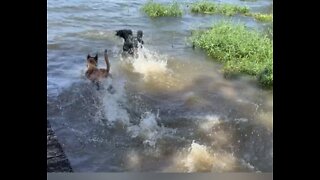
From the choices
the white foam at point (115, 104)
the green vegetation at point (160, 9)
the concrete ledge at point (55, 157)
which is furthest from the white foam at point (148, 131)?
the green vegetation at point (160, 9)

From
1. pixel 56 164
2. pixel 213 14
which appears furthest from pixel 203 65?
pixel 56 164

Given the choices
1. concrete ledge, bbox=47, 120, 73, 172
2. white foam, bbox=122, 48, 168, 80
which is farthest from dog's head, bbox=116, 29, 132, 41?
concrete ledge, bbox=47, 120, 73, 172

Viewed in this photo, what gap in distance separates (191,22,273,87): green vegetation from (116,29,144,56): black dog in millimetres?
319

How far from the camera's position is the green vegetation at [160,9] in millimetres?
2986

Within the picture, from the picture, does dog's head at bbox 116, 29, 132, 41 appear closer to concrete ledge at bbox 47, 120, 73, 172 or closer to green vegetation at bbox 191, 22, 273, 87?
green vegetation at bbox 191, 22, 273, 87

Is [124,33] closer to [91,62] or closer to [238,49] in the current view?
[91,62]

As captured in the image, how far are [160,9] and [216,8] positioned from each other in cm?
34

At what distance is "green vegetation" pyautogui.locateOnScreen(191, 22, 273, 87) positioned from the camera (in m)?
2.97

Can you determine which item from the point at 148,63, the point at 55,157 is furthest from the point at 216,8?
the point at 55,157

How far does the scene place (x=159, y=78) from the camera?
299 cm

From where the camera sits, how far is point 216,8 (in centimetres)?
302
